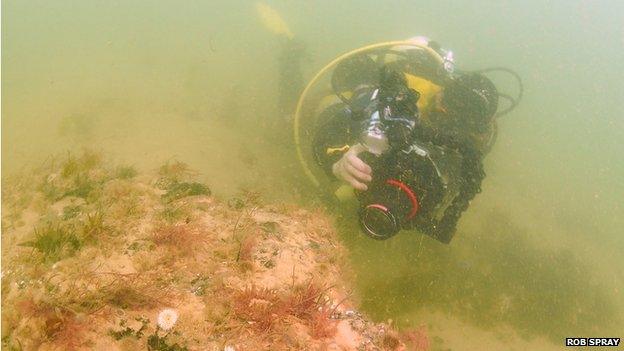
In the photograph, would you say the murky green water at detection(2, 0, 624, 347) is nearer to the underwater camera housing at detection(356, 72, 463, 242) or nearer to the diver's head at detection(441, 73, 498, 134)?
the underwater camera housing at detection(356, 72, 463, 242)

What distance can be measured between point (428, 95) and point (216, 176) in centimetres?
336

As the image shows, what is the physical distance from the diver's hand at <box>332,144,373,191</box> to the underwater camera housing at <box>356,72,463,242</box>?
90mm

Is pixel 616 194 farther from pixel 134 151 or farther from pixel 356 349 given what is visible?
pixel 134 151

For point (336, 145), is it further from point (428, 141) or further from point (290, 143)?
point (290, 143)

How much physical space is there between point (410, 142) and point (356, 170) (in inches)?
24.3

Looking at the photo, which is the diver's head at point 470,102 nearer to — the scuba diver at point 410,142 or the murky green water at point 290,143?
the scuba diver at point 410,142

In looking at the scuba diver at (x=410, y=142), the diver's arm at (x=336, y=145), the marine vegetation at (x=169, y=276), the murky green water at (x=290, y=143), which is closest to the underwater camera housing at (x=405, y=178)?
the scuba diver at (x=410, y=142)

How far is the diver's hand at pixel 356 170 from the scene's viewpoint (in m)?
3.77

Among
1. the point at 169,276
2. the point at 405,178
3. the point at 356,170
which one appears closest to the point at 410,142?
the point at 405,178

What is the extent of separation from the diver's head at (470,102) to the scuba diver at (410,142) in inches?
0.4

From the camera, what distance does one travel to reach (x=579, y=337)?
5480 millimetres

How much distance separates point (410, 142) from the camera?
3574 millimetres

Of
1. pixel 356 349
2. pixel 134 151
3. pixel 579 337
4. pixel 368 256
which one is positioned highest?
pixel 134 151

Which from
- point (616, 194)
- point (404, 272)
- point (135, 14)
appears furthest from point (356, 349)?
point (135, 14)
